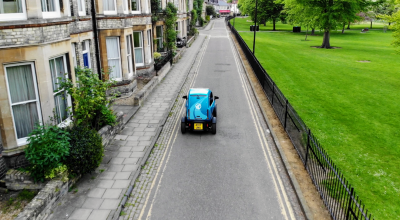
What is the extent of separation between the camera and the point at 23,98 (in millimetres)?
8742

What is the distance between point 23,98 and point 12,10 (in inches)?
97.2

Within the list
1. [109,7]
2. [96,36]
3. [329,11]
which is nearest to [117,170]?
[96,36]

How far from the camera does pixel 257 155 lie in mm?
10859

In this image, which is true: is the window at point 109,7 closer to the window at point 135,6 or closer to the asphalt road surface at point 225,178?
the window at point 135,6

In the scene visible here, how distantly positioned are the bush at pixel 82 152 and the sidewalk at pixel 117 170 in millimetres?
465

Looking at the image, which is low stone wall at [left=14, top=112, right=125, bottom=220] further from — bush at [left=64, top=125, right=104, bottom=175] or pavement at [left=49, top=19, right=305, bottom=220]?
bush at [left=64, top=125, right=104, bottom=175]

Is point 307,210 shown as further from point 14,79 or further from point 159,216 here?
point 14,79

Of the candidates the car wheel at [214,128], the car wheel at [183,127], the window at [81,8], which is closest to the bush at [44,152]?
the car wheel at [183,127]

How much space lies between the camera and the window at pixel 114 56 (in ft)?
54.9

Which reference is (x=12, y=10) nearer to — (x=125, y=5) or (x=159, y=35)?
(x=125, y=5)

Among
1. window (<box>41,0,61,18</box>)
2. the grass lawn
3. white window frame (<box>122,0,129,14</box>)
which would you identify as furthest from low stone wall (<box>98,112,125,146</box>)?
the grass lawn

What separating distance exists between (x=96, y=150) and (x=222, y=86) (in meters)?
12.8

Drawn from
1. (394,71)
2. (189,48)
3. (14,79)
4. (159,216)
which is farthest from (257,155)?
(189,48)

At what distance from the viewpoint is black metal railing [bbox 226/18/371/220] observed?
6.73 meters
